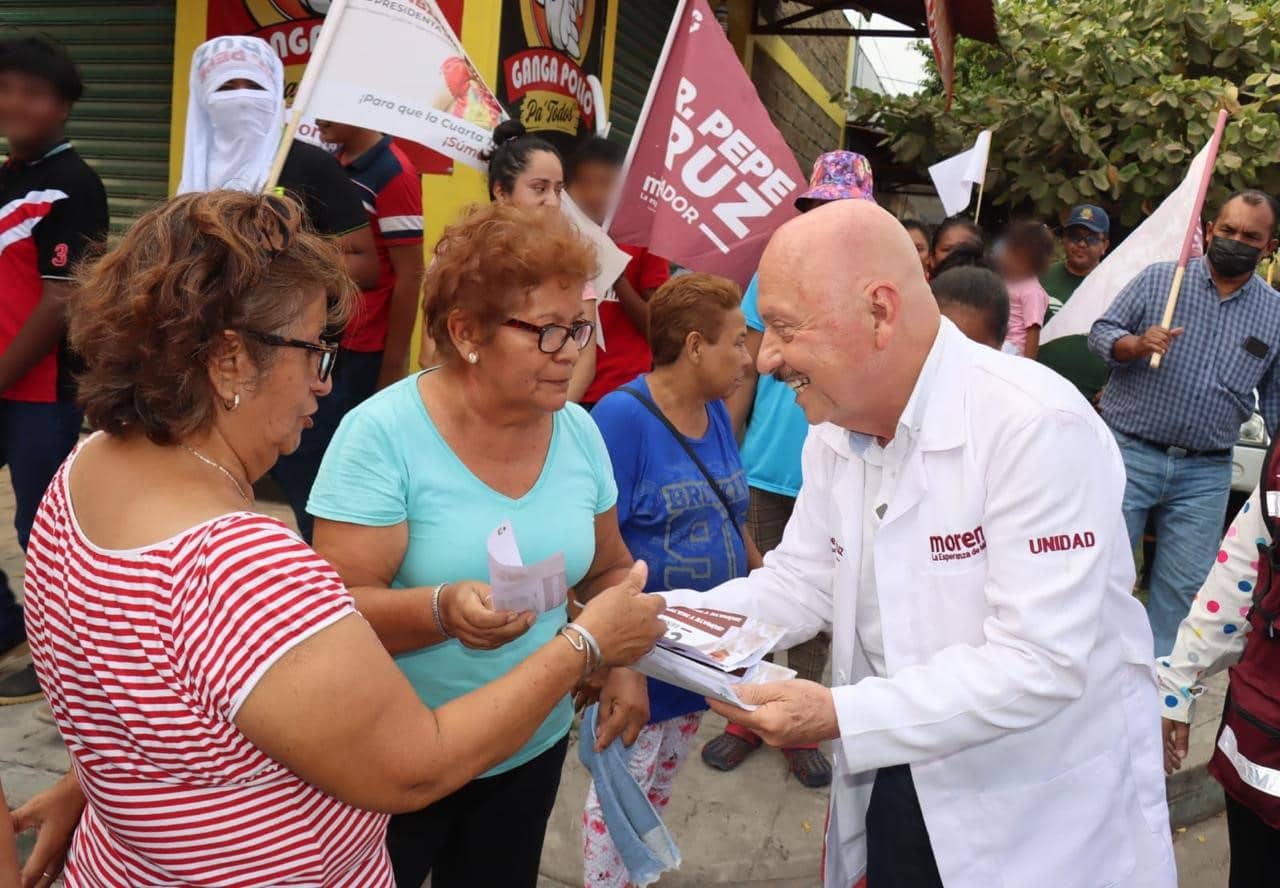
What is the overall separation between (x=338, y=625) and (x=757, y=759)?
3.16 meters

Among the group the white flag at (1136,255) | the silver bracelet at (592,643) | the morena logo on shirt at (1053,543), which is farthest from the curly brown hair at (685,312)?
the white flag at (1136,255)

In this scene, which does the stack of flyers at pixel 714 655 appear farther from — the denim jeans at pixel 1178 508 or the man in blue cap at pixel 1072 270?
the man in blue cap at pixel 1072 270

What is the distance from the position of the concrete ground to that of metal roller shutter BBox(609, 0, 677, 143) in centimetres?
592

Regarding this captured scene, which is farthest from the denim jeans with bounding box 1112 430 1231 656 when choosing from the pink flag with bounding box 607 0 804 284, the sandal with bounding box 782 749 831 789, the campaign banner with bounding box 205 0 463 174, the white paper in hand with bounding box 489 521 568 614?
the campaign banner with bounding box 205 0 463 174

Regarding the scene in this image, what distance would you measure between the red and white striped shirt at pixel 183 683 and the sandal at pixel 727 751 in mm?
2688

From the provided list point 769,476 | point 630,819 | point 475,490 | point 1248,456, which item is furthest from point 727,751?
point 1248,456

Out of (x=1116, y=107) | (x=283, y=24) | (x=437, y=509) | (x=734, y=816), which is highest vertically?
(x=1116, y=107)

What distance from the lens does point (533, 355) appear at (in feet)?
7.09

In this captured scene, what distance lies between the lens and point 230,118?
351cm

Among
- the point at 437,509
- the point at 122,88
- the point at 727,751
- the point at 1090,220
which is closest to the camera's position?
the point at 437,509

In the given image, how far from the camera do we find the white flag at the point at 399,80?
9.90ft

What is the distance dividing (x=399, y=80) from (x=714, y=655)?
2.19m

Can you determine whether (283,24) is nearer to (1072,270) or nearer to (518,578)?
(1072,270)

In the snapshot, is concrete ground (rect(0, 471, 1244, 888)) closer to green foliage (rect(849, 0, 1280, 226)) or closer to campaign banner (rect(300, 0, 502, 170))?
campaign banner (rect(300, 0, 502, 170))
